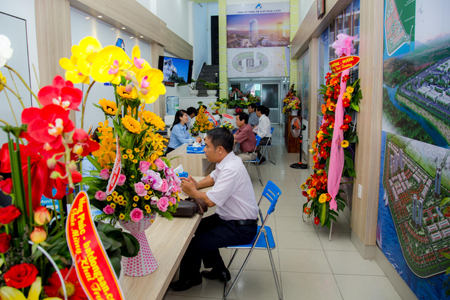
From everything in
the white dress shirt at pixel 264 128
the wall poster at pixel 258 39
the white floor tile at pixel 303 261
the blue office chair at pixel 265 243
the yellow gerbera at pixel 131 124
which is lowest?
the white floor tile at pixel 303 261

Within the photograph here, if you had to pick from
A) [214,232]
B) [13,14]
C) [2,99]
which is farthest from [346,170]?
[13,14]

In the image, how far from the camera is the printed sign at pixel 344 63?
321 cm

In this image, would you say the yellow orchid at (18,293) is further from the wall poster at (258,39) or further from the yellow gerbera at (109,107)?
the wall poster at (258,39)

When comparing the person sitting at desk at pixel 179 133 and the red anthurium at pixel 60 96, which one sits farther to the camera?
the person sitting at desk at pixel 179 133

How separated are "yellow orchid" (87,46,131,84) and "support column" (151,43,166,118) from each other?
6999 mm

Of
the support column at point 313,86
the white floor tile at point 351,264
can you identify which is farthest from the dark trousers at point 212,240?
the support column at point 313,86

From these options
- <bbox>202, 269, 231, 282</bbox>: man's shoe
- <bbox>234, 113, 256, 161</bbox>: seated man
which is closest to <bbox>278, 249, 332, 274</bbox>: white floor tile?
<bbox>202, 269, 231, 282</bbox>: man's shoe

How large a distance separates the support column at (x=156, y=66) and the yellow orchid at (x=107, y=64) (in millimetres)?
6999

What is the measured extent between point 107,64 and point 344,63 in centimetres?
286

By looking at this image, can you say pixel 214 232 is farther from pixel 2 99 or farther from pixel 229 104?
pixel 229 104

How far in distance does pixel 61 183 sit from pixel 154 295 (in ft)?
2.59

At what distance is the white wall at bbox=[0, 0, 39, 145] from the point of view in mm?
3314

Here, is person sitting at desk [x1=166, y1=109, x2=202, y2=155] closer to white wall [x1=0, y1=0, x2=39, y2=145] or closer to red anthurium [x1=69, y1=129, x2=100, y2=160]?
white wall [x1=0, y1=0, x2=39, y2=145]

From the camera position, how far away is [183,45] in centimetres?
1006
